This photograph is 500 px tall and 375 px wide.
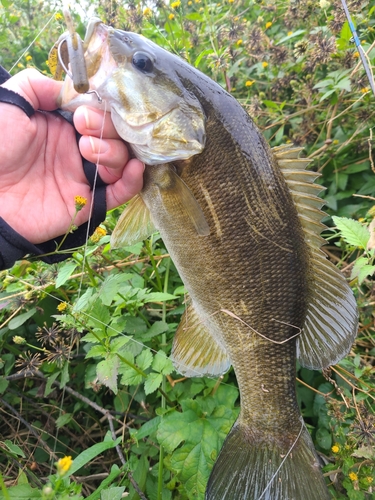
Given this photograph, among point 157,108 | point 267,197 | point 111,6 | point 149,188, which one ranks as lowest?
point 267,197

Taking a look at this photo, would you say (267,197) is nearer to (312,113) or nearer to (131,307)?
(131,307)

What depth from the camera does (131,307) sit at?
165 centimetres

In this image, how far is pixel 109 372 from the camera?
1.26 m

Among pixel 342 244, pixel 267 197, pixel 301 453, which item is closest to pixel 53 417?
pixel 301 453

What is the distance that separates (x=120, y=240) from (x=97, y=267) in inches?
17.5

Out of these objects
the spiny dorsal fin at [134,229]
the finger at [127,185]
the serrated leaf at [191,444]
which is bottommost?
the serrated leaf at [191,444]

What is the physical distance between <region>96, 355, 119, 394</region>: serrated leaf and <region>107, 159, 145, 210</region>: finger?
633mm

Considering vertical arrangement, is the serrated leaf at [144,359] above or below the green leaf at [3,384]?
below

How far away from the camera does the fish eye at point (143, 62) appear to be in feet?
4.10

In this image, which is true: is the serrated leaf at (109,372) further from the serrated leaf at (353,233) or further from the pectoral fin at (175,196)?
the serrated leaf at (353,233)

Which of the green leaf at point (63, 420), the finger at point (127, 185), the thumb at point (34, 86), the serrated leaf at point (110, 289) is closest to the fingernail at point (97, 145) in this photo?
the finger at point (127, 185)

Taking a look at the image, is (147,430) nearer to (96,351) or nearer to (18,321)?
(96,351)

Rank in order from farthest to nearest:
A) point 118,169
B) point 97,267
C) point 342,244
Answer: point 342,244, point 97,267, point 118,169

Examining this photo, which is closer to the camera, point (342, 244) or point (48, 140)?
point (48, 140)
